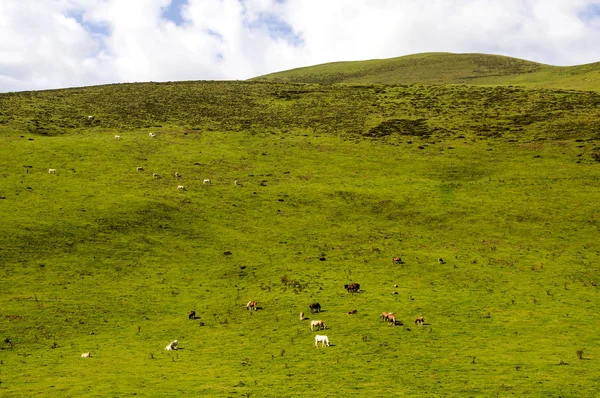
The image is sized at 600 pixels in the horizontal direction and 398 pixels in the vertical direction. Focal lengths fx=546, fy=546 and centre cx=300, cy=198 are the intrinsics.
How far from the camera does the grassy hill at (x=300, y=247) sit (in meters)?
29.8

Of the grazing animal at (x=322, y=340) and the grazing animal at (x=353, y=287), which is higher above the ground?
the grazing animal at (x=353, y=287)

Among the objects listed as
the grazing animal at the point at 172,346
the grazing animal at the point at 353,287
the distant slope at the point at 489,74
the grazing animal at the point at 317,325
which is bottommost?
the grazing animal at the point at 317,325

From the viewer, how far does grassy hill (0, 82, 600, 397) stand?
2981 cm

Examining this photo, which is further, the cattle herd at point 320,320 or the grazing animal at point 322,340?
the cattle herd at point 320,320

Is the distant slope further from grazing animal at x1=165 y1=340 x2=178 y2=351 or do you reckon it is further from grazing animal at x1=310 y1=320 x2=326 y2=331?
grazing animal at x1=165 y1=340 x2=178 y2=351

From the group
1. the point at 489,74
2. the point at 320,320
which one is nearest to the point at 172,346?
the point at 320,320

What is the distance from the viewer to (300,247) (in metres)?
55.8

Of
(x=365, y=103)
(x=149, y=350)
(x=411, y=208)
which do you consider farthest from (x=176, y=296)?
(x=365, y=103)

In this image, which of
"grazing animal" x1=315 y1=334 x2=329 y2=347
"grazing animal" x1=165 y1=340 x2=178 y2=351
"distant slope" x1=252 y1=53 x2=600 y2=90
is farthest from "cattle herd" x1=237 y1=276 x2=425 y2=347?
"distant slope" x1=252 y1=53 x2=600 y2=90

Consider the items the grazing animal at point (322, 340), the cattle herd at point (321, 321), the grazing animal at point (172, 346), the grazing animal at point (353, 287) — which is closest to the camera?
the grazing animal at point (322, 340)

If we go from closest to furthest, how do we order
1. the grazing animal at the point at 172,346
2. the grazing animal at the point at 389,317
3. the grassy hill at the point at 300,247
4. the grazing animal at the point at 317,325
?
the grassy hill at the point at 300,247, the grazing animal at the point at 172,346, the grazing animal at the point at 317,325, the grazing animal at the point at 389,317

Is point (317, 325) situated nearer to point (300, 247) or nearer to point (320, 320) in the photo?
point (320, 320)

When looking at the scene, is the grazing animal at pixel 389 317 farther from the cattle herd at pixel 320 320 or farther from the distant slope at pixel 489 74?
the distant slope at pixel 489 74

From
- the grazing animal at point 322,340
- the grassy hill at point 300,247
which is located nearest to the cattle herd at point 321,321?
the grazing animal at point 322,340
